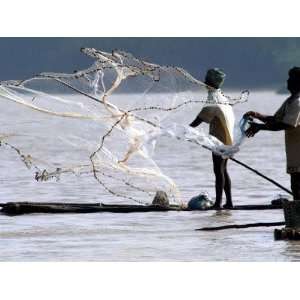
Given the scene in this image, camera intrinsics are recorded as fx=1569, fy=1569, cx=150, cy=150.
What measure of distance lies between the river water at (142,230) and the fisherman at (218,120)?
0.84 feet

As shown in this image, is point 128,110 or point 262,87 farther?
point 262,87

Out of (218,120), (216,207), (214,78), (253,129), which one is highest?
(214,78)

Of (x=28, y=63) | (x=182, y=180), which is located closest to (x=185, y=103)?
(x=182, y=180)

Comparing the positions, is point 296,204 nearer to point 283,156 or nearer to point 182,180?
point 182,180

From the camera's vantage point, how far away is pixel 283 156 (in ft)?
63.8

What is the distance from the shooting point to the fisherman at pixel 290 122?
38.6ft

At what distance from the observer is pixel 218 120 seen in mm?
13789

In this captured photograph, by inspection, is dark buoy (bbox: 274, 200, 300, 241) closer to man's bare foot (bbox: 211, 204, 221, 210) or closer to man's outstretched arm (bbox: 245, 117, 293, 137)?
man's outstretched arm (bbox: 245, 117, 293, 137)

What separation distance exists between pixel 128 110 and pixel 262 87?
8833mm

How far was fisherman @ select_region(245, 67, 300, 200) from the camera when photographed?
38.6ft

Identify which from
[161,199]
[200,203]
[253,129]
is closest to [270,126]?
[253,129]

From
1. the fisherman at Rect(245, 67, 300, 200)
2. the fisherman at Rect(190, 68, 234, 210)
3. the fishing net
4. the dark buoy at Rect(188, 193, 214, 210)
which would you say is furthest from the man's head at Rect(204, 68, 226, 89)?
the fisherman at Rect(245, 67, 300, 200)

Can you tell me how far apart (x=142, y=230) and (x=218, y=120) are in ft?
4.53

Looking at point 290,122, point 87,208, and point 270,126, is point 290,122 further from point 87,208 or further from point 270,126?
point 87,208
